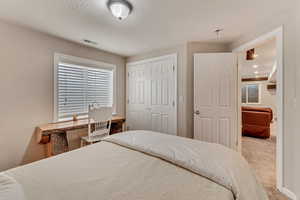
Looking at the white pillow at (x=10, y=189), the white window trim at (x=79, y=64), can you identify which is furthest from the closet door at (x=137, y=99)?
the white pillow at (x=10, y=189)

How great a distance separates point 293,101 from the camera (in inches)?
64.8

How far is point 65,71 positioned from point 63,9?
1267 mm

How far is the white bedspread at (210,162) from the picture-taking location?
2.83 ft

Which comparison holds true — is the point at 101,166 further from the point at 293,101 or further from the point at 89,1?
the point at 293,101

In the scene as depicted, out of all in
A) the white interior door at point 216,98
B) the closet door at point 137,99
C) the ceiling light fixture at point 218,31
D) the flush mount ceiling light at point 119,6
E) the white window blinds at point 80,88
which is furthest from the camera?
the closet door at point 137,99

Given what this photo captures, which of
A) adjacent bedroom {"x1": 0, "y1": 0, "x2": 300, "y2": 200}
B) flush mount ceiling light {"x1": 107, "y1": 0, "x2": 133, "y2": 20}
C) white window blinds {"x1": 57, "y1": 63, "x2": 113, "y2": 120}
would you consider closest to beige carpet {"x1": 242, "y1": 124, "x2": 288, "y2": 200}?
adjacent bedroom {"x1": 0, "y1": 0, "x2": 300, "y2": 200}

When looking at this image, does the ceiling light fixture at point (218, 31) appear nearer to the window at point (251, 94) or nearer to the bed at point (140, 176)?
the bed at point (140, 176)

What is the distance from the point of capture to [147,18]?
1.96 meters

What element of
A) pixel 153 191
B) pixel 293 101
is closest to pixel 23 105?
pixel 153 191

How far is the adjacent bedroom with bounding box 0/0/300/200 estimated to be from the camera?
93cm

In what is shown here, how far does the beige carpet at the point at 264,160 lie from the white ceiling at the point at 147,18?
2272mm

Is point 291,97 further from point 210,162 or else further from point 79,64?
point 79,64

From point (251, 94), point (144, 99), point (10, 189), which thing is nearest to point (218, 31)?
point (144, 99)

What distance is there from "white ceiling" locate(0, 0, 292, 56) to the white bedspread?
158 cm
